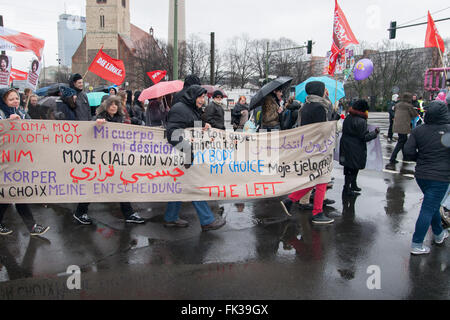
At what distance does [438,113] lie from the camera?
13.2 feet

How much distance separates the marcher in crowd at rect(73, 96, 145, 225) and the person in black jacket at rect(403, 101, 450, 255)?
352 centimetres

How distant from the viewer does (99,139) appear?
4.82 metres

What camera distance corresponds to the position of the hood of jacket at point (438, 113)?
4.03 meters

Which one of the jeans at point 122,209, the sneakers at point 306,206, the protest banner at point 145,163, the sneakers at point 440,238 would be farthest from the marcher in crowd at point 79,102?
the sneakers at point 440,238

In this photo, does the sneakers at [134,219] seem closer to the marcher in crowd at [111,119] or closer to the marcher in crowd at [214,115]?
the marcher in crowd at [111,119]

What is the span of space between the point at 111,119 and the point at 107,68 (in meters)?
4.82

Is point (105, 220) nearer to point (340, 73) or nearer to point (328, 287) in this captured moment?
point (328, 287)

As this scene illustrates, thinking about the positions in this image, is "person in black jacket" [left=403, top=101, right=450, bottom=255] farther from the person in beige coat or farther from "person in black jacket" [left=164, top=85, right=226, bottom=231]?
the person in beige coat

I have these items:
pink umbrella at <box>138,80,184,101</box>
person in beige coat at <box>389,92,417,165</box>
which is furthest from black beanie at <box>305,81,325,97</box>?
person in beige coat at <box>389,92,417,165</box>

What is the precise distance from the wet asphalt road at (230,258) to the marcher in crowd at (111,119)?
12cm

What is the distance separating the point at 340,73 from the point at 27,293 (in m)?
6.22

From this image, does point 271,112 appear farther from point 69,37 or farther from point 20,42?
point 69,37

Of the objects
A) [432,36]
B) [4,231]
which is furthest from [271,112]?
[4,231]
